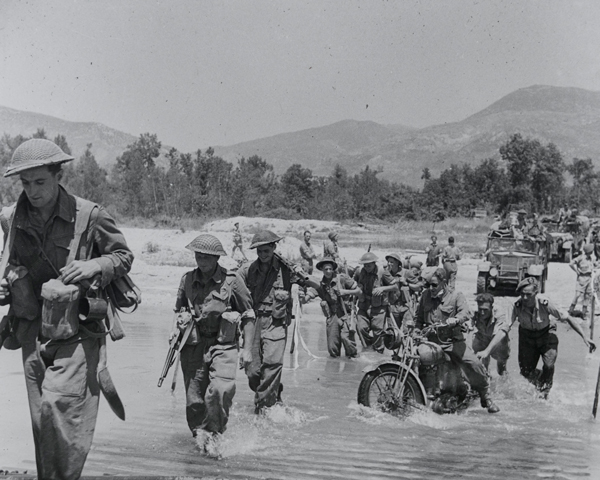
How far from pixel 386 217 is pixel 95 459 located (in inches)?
2349

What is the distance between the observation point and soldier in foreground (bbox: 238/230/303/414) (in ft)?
25.0

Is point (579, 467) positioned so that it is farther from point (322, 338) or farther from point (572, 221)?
point (572, 221)

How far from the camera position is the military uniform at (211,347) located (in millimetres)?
6191

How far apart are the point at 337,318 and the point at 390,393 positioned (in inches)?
148

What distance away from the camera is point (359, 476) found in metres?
5.90

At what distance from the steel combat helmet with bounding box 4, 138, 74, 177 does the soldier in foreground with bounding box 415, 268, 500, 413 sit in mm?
4972

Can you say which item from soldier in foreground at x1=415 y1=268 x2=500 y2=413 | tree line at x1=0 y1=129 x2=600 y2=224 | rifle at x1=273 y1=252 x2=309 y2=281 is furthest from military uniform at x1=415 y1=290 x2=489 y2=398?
tree line at x1=0 y1=129 x2=600 y2=224

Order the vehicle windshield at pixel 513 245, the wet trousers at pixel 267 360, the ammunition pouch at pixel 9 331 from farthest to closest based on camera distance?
1. the vehicle windshield at pixel 513 245
2. the wet trousers at pixel 267 360
3. the ammunition pouch at pixel 9 331

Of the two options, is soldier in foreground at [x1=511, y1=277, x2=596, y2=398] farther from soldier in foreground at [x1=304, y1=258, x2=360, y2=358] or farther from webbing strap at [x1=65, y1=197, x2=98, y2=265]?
webbing strap at [x1=65, y1=197, x2=98, y2=265]

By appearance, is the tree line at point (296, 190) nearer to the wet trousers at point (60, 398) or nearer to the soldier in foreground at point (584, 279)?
the soldier in foreground at point (584, 279)

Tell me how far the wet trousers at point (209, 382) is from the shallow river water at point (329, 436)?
288 millimetres

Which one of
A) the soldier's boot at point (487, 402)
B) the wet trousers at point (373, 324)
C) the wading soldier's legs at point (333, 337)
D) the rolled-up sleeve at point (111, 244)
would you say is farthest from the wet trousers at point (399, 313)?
the rolled-up sleeve at point (111, 244)

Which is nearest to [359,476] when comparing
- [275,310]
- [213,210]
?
[275,310]

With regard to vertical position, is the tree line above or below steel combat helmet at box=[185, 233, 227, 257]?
above
